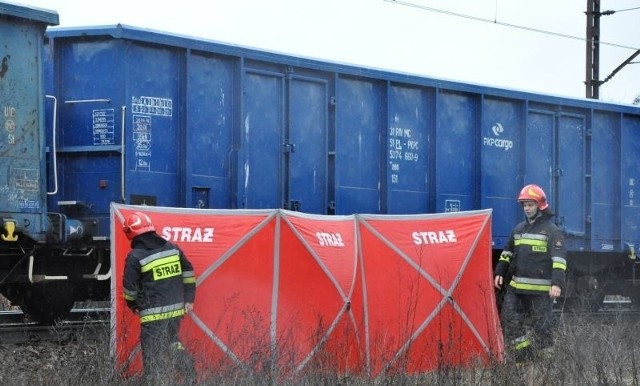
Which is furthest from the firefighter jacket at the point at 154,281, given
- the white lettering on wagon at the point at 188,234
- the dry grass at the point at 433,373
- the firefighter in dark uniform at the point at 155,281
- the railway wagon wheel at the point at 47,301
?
the railway wagon wheel at the point at 47,301

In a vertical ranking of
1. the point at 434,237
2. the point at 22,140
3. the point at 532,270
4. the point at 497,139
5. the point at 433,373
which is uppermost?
the point at 497,139

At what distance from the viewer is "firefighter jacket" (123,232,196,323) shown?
822 centimetres

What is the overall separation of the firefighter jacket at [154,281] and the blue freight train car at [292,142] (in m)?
3.18

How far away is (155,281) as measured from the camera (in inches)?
327

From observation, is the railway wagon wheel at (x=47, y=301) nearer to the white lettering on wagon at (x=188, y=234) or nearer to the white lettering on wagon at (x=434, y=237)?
the white lettering on wagon at (x=188, y=234)

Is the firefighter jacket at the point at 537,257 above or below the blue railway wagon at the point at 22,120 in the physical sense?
below

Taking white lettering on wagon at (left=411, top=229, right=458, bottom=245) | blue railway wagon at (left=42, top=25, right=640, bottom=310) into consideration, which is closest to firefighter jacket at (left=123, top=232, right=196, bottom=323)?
white lettering on wagon at (left=411, top=229, right=458, bottom=245)

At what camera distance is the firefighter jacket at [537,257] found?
10.2 meters

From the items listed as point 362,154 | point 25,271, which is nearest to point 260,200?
point 362,154

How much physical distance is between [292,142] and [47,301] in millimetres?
3436

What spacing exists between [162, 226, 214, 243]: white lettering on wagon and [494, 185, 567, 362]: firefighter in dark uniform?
9.87 ft

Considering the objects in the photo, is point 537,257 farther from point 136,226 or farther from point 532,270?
point 136,226

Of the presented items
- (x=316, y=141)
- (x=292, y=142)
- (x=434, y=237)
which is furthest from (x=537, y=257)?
(x=316, y=141)

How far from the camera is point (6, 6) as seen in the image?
10.6 metres
